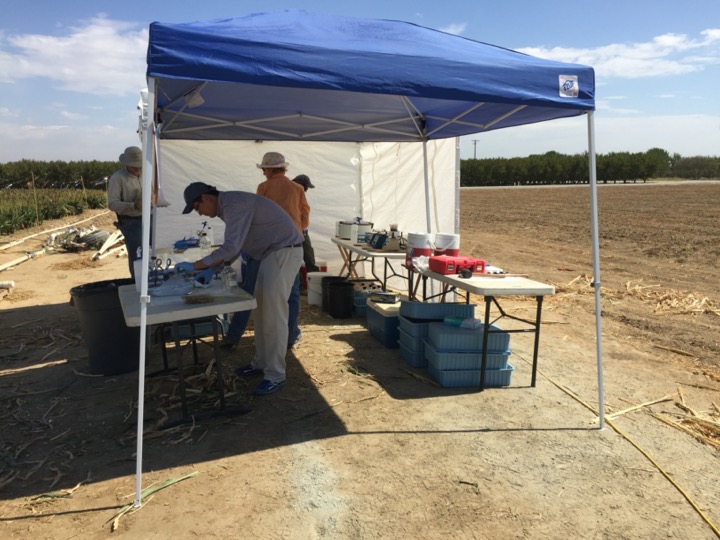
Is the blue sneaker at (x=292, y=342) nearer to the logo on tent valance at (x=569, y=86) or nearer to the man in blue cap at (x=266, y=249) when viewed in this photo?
the man in blue cap at (x=266, y=249)

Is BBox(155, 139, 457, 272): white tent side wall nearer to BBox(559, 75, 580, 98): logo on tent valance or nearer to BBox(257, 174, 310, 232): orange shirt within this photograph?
BBox(257, 174, 310, 232): orange shirt

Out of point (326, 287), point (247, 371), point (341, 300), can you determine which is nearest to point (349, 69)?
point (247, 371)

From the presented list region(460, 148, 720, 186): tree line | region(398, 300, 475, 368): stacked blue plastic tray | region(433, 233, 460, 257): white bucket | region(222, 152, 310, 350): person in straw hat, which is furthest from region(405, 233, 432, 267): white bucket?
region(460, 148, 720, 186): tree line

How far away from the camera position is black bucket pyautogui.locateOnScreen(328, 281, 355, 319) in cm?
679

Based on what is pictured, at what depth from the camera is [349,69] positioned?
127 inches

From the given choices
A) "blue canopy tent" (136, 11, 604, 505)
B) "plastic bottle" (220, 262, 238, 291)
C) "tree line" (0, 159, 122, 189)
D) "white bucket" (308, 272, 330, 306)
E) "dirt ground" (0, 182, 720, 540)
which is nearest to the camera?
"dirt ground" (0, 182, 720, 540)

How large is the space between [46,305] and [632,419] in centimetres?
735

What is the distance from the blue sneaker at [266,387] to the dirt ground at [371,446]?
0.23ft

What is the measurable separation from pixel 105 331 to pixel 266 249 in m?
1.74

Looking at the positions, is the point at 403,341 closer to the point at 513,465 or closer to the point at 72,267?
the point at 513,465

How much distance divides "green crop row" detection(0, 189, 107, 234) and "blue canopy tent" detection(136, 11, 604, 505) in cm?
1299

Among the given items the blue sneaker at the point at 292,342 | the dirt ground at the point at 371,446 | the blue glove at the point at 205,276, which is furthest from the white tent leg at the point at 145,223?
the blue sneaker at the point at 292,342

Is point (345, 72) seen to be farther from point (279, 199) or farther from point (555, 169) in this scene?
point (555, 169)

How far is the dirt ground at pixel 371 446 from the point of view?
2752 millimetres
